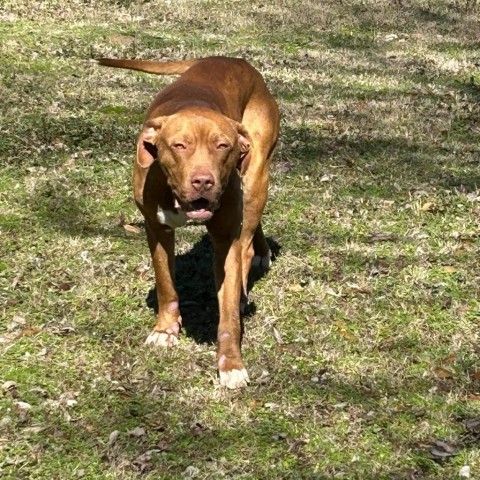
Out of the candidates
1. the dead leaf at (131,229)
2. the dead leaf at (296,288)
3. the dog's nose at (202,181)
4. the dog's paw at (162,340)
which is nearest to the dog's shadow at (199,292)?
the dog's paw at (162,340)

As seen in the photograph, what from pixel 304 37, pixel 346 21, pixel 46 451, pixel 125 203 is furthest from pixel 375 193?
pixel 346 21

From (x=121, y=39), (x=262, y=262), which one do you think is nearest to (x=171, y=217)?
(x=262, y=262)

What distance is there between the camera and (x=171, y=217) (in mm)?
5418

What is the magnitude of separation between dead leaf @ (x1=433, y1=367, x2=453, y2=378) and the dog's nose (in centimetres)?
208

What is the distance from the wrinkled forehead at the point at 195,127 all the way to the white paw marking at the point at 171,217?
21.9 inches

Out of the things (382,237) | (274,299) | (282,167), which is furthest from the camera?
(282,167)

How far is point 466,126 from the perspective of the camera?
37.1ft

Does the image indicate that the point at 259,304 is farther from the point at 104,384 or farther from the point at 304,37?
the point at 304,37

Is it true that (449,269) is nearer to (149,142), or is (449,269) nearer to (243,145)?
(243,145)

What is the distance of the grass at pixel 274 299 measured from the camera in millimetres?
4930

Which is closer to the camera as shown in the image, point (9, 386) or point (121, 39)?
point (9, 386)

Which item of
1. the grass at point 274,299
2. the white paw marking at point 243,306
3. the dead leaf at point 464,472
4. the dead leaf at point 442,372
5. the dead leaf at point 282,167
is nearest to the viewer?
the dead leaf at point 464,472

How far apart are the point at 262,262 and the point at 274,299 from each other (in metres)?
0.61

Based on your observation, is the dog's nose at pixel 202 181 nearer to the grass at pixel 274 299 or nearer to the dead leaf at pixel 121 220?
the grass at pixel 274 299
